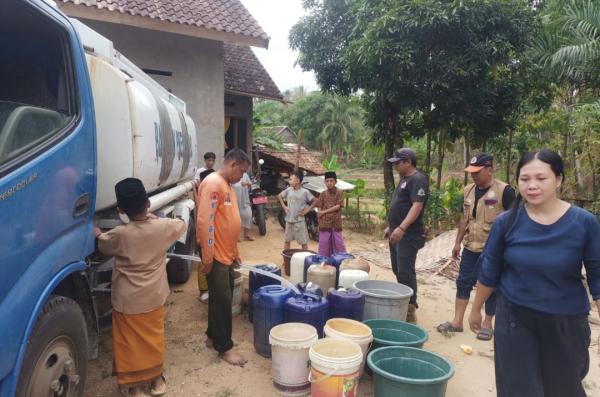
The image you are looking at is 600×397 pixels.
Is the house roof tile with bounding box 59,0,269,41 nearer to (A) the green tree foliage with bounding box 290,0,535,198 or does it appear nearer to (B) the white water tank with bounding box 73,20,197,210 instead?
(A) the green tree foliage with bounding box 290,0,535,198

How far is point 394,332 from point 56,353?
2504 millimetres

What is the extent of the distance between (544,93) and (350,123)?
93.6 feet

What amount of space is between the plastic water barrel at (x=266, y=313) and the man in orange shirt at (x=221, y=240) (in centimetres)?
24

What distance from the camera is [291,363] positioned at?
3160 millimetres

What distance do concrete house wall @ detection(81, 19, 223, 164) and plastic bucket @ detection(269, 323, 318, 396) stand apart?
255 inches

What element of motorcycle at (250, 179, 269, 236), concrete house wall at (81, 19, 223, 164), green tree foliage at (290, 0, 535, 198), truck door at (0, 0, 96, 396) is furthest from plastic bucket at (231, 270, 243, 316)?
green tree foliage at (290, 0, 535, 198)

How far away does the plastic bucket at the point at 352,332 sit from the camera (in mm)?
3189

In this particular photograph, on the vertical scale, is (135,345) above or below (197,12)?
below

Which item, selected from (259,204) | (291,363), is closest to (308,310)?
(291,363)

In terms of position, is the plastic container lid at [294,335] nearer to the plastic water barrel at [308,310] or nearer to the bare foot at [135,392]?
the plastic water barrel at [308,310]

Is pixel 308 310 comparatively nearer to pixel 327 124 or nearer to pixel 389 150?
pixel 389 150

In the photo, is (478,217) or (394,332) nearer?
(394,332)

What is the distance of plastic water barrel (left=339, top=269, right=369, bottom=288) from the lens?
14.5 feet

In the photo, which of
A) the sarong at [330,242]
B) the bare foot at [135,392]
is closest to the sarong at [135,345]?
the bare foot at [135,392]
